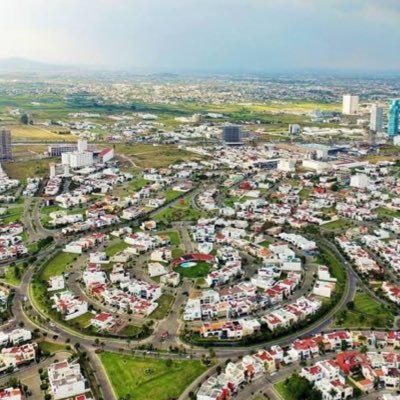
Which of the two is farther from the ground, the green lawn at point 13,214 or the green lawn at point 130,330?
the green lawn at point 13,214

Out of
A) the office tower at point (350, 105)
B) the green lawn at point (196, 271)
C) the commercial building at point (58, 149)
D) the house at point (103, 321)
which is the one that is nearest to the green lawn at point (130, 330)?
the house at point (103, 321)

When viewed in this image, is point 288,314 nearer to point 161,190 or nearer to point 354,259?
point 354,259

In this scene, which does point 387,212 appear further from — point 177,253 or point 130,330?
point 130,330

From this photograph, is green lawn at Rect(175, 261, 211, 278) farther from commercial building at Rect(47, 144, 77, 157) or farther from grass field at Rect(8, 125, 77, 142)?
grass field at Rect(8, 125, 77, 142)

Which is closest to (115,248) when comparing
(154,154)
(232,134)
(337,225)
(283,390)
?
(337,225)

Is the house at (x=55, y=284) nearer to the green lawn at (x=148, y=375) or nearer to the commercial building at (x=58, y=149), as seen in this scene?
the green lawn at (x=148, y=375)

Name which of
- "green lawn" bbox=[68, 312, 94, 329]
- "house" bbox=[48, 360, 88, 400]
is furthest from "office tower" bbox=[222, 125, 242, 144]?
"house" bbox=[48, 360, 88, 400]
